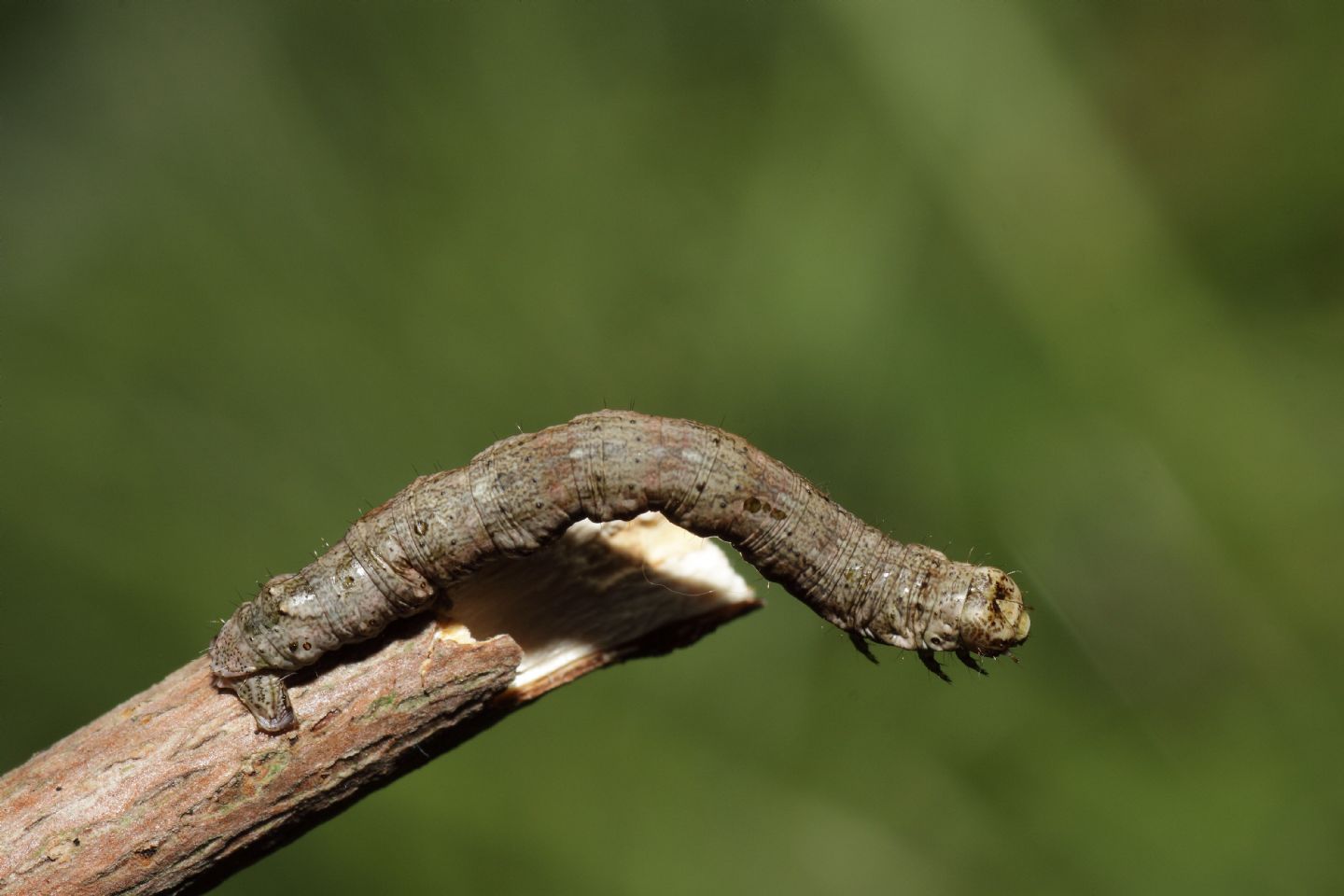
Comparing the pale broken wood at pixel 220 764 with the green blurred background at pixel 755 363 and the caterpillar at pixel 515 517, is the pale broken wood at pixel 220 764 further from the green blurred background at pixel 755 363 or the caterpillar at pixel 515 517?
the green blurred background at pixel 755 363

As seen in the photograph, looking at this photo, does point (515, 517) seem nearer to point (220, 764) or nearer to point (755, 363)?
point (220, 764)

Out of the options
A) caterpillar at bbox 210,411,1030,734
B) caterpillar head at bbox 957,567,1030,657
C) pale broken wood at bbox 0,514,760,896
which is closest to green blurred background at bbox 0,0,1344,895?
caterpillar head at bbox 957,567,1030,657

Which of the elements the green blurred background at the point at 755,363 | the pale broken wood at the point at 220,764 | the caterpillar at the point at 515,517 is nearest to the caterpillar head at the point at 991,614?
the caterpillar at the point at 515,517

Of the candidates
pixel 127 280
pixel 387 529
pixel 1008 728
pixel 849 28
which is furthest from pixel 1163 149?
pixel 127 280

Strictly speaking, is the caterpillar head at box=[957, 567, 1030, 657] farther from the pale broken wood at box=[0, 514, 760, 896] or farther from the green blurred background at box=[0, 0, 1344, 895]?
the green blurred background at box=[0, 0, 1344, 895]

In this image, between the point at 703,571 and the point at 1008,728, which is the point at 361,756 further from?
the point at 1008,728

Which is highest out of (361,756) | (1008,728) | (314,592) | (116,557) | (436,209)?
(436,209)

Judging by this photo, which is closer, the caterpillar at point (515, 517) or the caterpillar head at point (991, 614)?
the caterpillar at point (515, 517)
